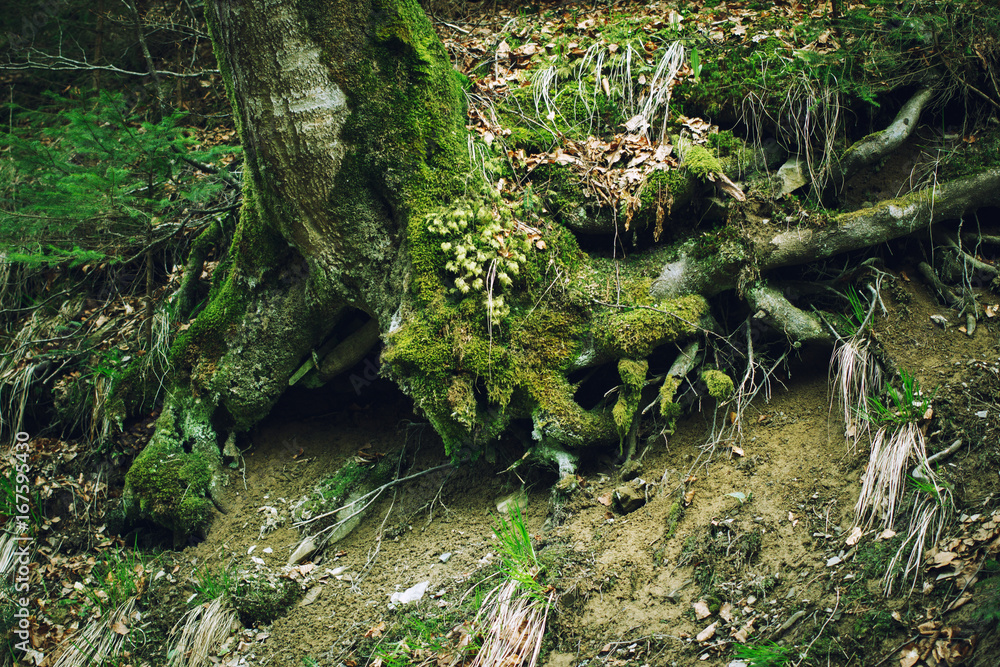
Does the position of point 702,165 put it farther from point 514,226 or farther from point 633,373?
point 633,373

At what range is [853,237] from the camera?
Result: 378cm

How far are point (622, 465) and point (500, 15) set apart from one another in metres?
4.79

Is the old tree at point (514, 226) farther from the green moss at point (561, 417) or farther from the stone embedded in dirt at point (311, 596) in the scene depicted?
the stone embedded in dirt at point (311, 596)

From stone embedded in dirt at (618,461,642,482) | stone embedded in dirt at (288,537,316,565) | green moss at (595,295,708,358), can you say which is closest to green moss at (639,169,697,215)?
Result: green moss at (595,295,708,358)

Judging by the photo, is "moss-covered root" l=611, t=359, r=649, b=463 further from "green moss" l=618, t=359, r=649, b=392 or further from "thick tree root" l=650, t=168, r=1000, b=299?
"thick tree root" l=650, t=168, r=1000, b=299

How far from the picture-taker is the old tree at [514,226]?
3631 mm

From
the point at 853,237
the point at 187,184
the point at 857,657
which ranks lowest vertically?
the point at 857,657

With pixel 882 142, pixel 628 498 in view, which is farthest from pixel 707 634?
pixel 882 142

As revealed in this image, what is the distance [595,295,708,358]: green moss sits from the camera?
12.4 ft

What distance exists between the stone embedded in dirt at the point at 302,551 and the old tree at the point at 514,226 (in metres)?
0.95

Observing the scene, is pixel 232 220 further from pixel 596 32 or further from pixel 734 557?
pixel 734 557

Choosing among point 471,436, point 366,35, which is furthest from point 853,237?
point 366,35

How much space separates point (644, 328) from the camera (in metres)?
3.79

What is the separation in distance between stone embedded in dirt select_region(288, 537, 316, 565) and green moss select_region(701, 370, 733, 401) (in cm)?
291
